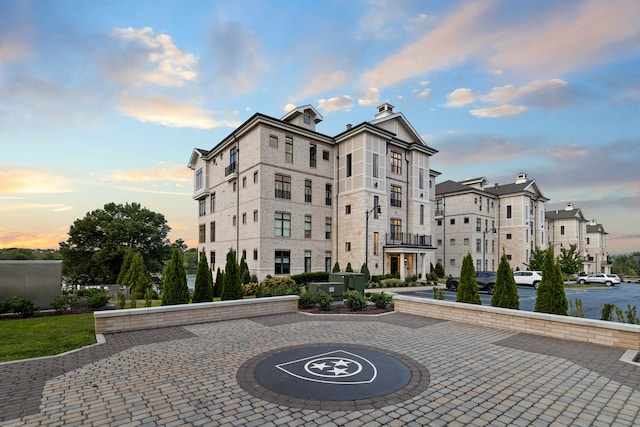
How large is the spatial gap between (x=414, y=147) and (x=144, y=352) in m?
34.6

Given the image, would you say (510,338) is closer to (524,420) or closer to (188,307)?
(524,420)

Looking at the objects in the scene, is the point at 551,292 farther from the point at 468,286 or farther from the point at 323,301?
the point at 323,301

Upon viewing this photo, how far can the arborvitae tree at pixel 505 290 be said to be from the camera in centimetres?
1180

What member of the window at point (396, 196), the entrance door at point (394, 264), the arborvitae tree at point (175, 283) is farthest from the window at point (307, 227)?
the arborvitae tree at point (175, 283)

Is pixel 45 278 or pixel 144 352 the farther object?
pixel 45 278

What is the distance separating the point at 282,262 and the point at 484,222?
120ft

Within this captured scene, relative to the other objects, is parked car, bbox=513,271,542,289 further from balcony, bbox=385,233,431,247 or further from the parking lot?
balcony, bbox=385,233,431,247

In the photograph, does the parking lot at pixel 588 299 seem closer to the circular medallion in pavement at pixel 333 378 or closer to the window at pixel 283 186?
the window at pixel 283 186

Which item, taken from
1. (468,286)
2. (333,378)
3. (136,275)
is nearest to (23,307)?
(136,275)

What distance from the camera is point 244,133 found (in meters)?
31.7

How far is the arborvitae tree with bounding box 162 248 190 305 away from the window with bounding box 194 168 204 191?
97.0 ft

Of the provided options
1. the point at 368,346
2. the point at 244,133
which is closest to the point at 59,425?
the point at 368,346

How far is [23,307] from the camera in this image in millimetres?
12453

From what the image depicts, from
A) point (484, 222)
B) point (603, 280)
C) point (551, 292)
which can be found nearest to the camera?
point (551, 292)
